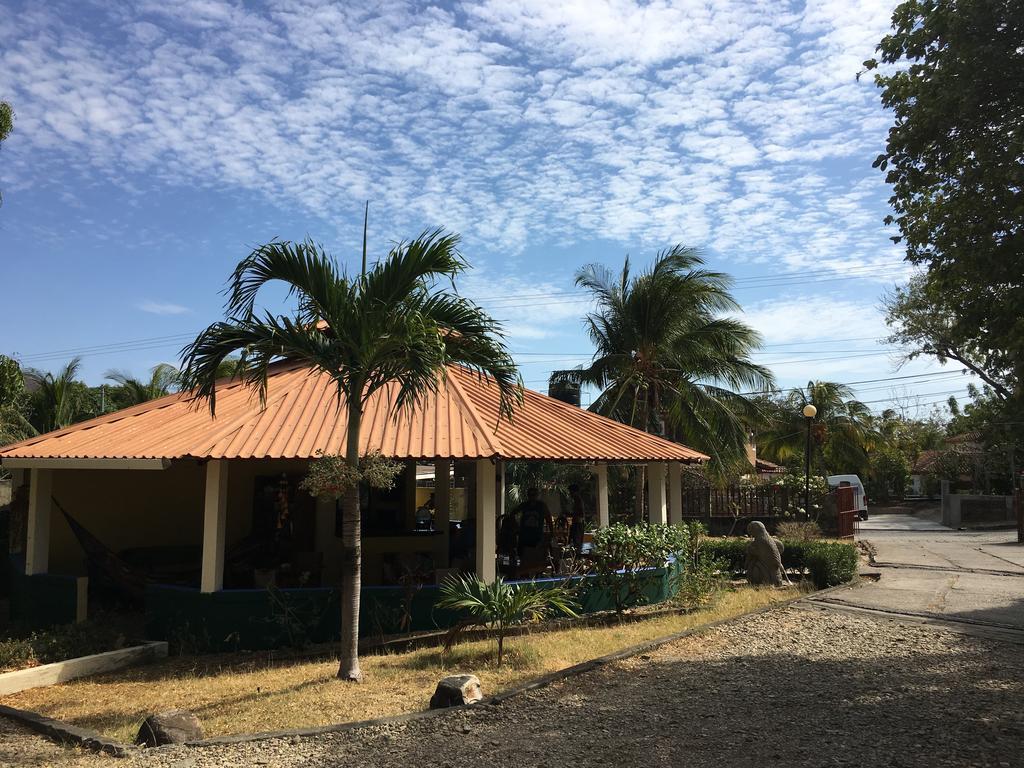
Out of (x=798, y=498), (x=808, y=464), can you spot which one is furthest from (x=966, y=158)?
(x=798, y=498)

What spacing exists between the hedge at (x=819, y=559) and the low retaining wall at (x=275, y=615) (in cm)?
616

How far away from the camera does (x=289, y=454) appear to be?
9430 millimetres

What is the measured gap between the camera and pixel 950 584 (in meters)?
13.8

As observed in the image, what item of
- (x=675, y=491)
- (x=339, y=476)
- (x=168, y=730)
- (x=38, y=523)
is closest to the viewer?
(x=168, y=730)

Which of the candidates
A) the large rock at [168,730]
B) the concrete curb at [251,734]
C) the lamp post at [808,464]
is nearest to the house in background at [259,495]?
the concrete curb at [251,734]

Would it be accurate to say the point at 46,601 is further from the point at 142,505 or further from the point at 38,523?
the point at 142,505

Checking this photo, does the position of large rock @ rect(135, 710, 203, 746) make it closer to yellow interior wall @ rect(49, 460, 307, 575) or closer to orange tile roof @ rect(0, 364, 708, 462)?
orange tile roof @ rect(0, 364, 708, 462)

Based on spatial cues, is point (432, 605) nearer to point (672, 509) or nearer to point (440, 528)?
point (440, 528)

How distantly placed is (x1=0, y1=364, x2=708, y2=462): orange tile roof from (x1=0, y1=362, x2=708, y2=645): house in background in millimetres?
36

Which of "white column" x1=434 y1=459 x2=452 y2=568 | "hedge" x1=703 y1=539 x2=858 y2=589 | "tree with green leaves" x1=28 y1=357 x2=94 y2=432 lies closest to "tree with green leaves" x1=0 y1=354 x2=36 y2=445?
"tree with green leaves" x1=28 y1=357 x2=94 y2=432

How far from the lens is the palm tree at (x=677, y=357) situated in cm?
1934

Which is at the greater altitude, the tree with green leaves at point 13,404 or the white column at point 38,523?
the tree with green leaves at point 13,404

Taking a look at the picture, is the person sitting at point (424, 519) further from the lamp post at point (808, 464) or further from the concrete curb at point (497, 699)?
the lamp post at point (808, 464)

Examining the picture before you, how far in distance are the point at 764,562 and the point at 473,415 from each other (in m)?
6.24
